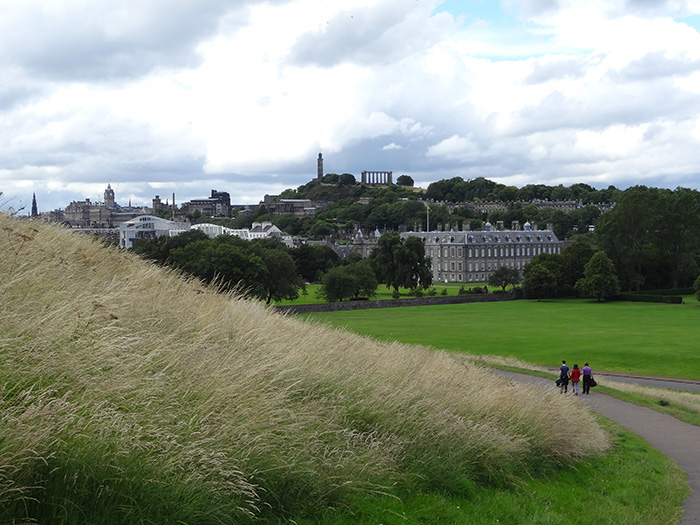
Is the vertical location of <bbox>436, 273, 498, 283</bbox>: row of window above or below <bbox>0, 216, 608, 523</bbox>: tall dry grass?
below

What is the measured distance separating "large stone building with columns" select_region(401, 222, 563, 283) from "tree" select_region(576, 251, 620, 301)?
48029 millimetres

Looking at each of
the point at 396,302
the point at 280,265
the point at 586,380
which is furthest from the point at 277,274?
the point at 586,380

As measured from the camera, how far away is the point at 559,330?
54.9 metres

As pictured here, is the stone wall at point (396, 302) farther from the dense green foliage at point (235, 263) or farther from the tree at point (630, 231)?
the tree at point (630, 231)

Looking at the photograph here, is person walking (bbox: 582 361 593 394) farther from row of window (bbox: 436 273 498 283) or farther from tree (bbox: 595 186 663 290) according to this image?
row of window (bbox: 436 273 498 283)

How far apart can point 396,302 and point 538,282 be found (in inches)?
773

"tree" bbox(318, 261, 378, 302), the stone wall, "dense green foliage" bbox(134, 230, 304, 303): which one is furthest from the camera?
"tree" bbox(318, 261, 378, 302)

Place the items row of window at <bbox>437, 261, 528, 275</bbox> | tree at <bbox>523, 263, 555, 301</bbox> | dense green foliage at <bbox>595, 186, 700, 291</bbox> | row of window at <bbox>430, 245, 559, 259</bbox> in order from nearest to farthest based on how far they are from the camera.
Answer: tree at <bbox>523, 263, 555, 301</bbox>
dense green foliage at <bbox>595, 186, 700, 291</bbox>
row of window at <bbox>437, 261, 528, 275</bbox>
row of window at <bbox>430, 245, 559, 259</bbox>

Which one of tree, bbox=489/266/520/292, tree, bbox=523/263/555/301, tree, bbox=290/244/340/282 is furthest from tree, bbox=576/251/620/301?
tree, bbox=290/244/340/282

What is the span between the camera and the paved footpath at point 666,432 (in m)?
12.2

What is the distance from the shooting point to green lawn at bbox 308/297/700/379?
39.9m

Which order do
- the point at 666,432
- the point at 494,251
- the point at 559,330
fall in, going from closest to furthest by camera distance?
the point at 666,432 → the point at 559,330 → the point at 494,251

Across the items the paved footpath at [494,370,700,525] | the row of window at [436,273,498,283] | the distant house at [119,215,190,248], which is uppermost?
the distant house at [119,215,190,248]

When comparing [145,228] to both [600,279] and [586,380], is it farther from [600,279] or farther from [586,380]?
[586,380]
